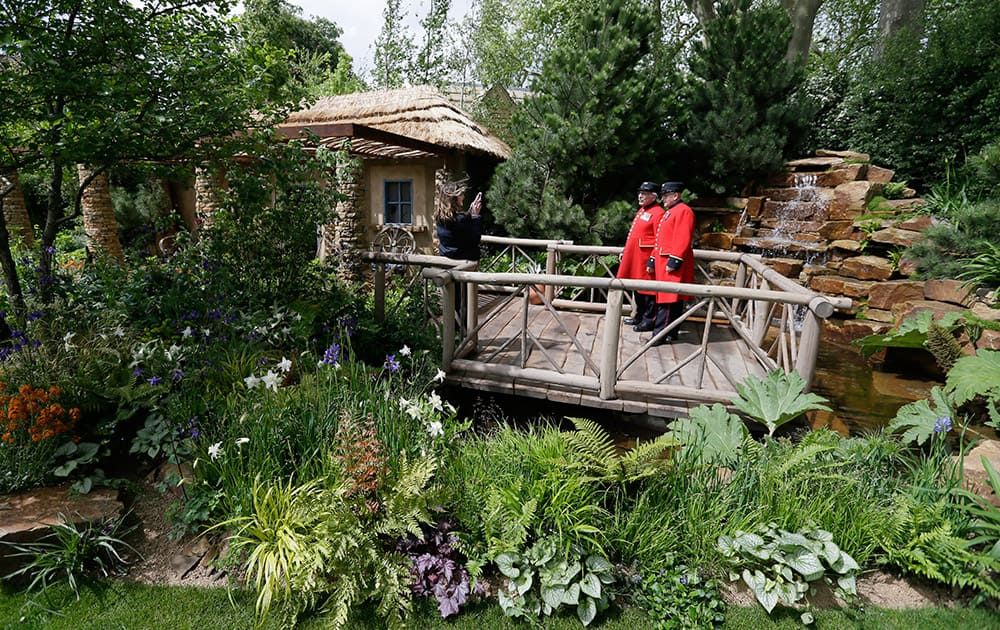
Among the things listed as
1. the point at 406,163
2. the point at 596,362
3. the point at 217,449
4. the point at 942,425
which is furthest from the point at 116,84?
the point at 406,163

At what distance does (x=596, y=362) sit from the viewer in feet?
17.3

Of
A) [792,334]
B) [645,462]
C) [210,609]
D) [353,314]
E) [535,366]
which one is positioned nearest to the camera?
[210,609]

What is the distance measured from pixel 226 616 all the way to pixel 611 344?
3.28 m

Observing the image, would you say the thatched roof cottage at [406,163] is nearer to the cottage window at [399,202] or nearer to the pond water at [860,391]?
the cottage window at [399,202]

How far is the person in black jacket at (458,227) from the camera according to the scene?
5.14 metres

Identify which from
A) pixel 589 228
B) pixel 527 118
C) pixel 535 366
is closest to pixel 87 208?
pixel 527 118

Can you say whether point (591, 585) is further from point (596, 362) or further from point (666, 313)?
point (666, 313)

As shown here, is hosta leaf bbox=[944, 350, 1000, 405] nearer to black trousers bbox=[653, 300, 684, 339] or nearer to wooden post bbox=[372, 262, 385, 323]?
black trousers bbox=[653, 300, 684, 339]

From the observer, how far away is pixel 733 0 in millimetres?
10688

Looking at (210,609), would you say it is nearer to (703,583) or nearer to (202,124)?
(703,583)

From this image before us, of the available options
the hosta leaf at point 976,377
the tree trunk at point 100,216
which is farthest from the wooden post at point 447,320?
the tree trunk at point 100,216

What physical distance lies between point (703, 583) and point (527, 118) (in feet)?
29.0

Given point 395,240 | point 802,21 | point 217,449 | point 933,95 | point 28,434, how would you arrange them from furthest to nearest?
point 395,240 → point 802,21 → point 933,95 → point 28,434 → point 217,449

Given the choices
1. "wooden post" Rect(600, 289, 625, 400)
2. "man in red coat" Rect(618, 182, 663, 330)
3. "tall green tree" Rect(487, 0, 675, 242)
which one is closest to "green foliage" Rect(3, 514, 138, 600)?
"wooden post" Rect(600, 289, 625, 400)
